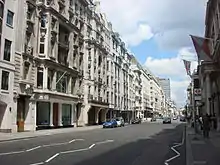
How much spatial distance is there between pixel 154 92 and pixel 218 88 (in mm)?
138424

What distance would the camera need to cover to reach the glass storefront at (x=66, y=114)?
48725 mm

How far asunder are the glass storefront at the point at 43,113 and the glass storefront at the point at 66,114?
5.00m

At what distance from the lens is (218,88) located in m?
36.7

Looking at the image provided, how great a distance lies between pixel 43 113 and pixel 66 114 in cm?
718

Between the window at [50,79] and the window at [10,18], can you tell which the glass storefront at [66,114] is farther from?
the window at [10,18]

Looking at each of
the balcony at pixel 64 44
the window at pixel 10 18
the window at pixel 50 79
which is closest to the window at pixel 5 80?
the window at pixel 10 18

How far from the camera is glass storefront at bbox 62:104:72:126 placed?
160 feet

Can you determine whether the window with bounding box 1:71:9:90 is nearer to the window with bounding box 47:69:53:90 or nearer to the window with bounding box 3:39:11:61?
the window with bounding box 3:39:11:61

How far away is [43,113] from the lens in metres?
43.2

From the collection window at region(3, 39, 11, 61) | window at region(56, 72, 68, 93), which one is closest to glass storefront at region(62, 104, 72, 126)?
window at region(56, 72, 68, 93)

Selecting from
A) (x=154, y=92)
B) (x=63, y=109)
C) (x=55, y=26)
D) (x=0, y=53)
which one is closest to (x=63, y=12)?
(x=55, y=26)

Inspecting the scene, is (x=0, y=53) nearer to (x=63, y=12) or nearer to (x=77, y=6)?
(x=63, y=12)

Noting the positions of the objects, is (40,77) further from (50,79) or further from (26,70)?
(26,70)

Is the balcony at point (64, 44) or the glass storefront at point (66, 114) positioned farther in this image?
the glass storefront at point (66, 114)
